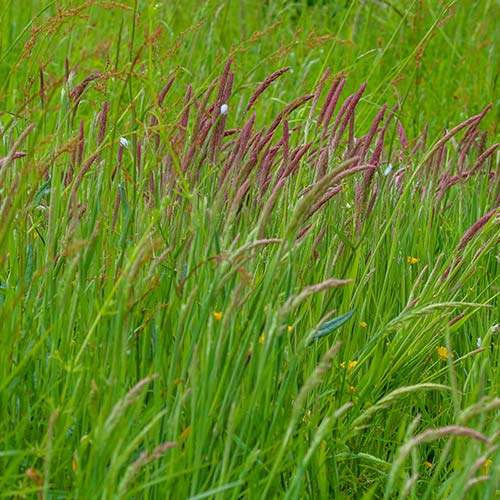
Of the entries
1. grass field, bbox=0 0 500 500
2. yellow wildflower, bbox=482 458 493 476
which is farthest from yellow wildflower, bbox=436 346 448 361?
yellow wildflower, bbox=482 458 493 476

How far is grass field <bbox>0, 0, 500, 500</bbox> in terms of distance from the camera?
4.91 ft

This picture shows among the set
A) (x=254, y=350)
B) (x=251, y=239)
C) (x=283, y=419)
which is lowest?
(x=283, y=419)

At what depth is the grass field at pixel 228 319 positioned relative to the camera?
4.91 feet

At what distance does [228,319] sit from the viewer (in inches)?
57.2

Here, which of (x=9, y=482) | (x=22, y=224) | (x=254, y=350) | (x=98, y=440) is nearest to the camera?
(x=98, y=440)

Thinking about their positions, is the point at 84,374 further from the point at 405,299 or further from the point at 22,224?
the point at 405,299

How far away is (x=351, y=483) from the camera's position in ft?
6.19

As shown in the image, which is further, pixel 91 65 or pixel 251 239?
pixel 91 65

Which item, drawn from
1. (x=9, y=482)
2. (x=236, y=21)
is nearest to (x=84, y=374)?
(x=9, y=482)

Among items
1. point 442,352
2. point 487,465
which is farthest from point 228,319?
point 442,352

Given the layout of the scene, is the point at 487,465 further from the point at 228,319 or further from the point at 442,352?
the point at 228,319

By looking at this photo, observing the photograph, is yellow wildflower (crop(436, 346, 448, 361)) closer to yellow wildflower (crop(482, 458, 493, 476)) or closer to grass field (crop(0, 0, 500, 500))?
grass field (crop(0, 0, 500, 500))

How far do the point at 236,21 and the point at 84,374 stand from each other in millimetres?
3763

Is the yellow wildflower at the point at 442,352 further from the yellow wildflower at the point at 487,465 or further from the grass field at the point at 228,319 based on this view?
the yellow wildflower at the point at 487,465
